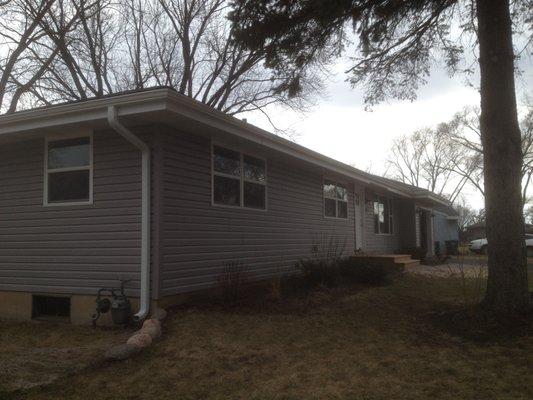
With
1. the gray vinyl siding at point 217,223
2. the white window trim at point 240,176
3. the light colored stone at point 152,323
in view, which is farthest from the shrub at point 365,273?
the light colored stone at point 152,323

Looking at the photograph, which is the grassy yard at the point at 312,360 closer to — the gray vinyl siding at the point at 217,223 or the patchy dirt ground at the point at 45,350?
the patchy dirt ground at the point at 45,350

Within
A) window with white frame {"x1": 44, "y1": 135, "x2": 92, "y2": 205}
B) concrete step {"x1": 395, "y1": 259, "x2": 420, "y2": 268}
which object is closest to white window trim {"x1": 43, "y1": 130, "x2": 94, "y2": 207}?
window with white frame {"x1": 44, "y1": 135, "x2": 92, "y2": 205}

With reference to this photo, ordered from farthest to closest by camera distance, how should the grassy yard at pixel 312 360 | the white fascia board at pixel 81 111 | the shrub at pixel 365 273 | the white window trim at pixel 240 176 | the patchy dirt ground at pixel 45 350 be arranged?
the shrub at pixel 365 273 → the white window trim at pixel 240 176 → the white fascia board at pixel 81 111 → the patchy dirt ground at pixel 45 350 → the grassy yard at pixel 312 360

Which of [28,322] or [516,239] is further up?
[516,239]

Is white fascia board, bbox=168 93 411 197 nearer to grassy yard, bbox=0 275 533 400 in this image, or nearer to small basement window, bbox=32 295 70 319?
grassy yard, bbox=0 275 533 400

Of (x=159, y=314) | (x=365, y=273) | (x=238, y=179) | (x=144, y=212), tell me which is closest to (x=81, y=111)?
(x=144, y=212)

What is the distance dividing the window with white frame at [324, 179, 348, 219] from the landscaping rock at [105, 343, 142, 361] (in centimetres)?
809

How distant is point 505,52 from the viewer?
6523 millimetres

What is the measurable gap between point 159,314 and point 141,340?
108 cm

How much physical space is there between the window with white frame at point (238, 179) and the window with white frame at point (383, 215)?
7869 millimetres

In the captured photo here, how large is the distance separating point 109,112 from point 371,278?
20.2 feet

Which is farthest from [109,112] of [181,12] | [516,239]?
[181,12]

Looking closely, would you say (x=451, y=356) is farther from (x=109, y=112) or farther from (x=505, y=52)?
(x=109, y=112)

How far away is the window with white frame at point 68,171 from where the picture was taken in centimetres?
761
